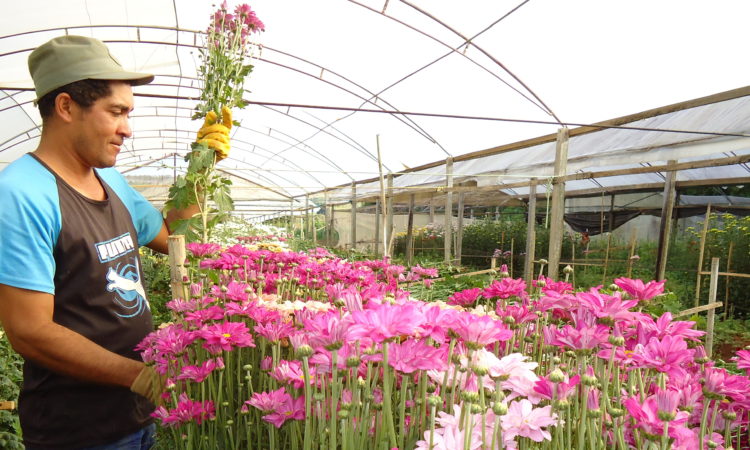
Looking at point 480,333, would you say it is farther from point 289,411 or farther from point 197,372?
point 197,372

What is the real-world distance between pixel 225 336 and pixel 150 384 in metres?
0.34

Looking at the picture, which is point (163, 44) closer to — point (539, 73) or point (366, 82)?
point (366, 82)

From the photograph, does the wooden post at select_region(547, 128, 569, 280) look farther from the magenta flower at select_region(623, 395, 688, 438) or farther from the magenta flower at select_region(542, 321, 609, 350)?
the magenta flower at select_region(623, 395, 688, 438)

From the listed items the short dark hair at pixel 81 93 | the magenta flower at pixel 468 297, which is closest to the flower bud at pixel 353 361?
the magenta flower at pixel 468 297

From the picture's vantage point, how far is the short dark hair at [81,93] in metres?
1.10

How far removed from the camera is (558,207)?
5.32m

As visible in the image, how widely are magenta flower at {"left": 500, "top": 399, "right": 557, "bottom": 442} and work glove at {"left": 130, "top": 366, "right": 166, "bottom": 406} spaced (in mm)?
737

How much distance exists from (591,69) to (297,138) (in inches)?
309

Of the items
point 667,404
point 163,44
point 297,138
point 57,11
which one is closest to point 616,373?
Result: point 667,404

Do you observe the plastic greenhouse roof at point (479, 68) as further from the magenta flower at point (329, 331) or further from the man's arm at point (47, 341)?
the magenta flower at point (329, 331)

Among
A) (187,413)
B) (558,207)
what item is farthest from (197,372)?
(558,207)

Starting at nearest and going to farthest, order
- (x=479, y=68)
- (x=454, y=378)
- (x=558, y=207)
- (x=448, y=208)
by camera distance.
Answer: (x=454, y=378) < (x=558, y=207) < (x=479, y=68) < (x=448, y=208)

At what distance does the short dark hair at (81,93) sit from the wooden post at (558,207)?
15.4 feet

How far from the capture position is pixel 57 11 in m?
5.41
